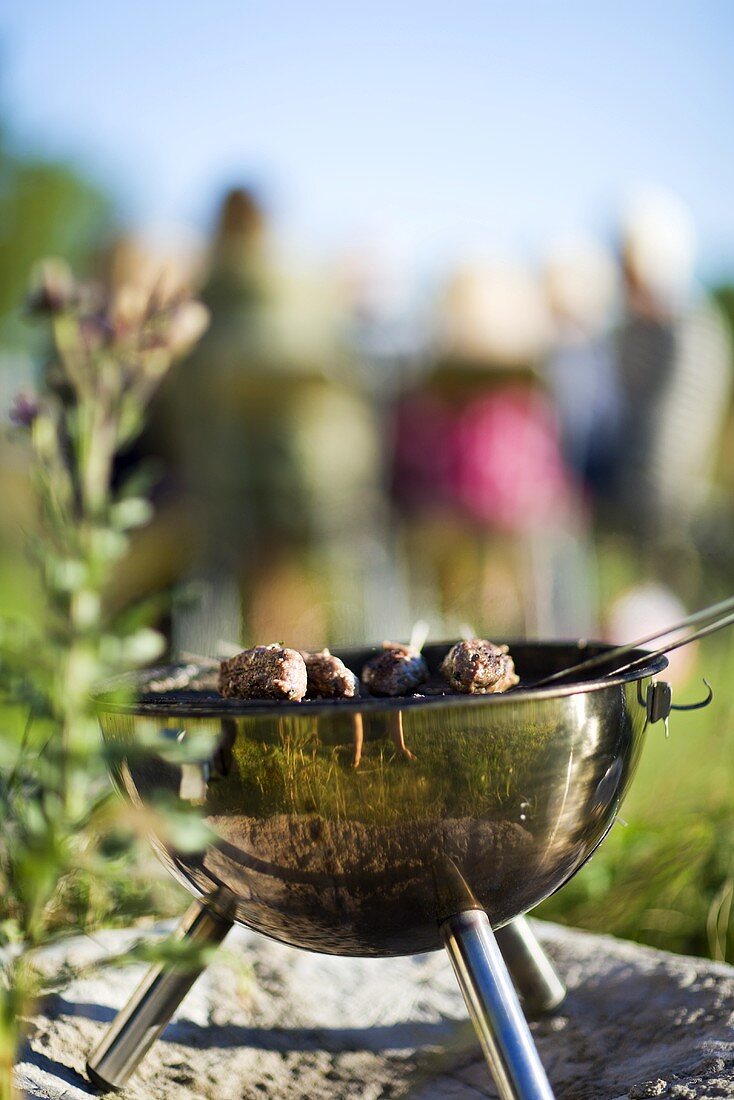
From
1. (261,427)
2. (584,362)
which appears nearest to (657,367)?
(584,362)

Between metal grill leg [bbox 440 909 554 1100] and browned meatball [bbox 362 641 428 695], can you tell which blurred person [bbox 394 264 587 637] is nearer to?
browned meatball [bbox 362 641 428 695]

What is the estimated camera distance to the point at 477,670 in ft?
3.92

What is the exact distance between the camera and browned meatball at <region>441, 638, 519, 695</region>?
1196 millimetres

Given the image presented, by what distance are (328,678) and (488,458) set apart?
301cm

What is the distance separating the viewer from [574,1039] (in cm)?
147

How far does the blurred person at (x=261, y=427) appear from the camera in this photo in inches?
148

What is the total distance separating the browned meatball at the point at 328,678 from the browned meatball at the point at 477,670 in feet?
0.39

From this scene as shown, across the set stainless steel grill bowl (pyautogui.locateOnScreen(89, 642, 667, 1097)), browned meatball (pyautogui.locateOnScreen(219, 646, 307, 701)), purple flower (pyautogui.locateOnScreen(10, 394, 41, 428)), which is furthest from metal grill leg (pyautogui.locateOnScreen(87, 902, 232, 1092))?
purple flower (pyautogui.locateOnScreen(10, 394, 41, 428))

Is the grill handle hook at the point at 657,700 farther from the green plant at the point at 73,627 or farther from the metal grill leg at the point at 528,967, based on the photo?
the green plant at the point at 73,627

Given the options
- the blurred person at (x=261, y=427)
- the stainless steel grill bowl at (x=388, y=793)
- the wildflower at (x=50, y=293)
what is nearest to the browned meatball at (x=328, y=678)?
the stainless steel grill bowl at (x=388, y=793)

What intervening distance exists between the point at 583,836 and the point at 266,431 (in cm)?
294

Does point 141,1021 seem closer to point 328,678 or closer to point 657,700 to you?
point 328,678

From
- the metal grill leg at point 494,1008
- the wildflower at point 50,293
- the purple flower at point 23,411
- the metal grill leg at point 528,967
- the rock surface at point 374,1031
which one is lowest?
the rock surface at point 374,1031

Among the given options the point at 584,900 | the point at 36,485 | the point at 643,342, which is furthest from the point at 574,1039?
the point at 643,342
